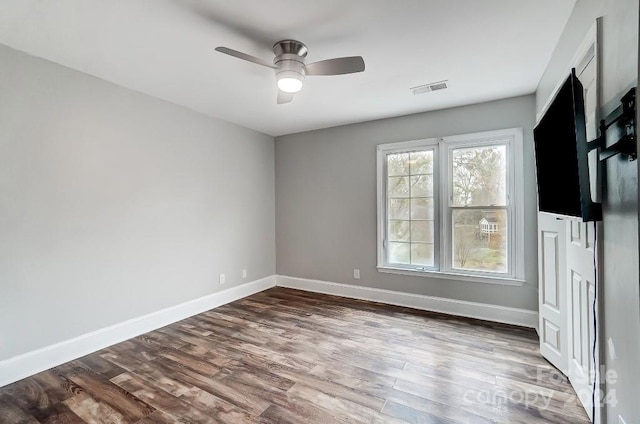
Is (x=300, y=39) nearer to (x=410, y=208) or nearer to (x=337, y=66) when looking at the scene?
(x=337, y=66)

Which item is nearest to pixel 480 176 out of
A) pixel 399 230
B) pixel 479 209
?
pixel 479 209

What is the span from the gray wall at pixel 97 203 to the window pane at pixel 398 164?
2.30 m

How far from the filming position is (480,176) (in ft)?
11.3

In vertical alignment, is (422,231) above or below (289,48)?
below

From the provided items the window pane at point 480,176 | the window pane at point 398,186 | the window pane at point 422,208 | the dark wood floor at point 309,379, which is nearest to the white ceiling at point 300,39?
the window pane at point 480,176

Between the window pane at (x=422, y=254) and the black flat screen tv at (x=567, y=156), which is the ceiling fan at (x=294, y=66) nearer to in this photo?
the black flat screen tv at (x=567, y=156)

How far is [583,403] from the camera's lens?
1.83 metres

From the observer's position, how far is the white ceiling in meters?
1.83

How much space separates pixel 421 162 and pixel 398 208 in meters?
0.69

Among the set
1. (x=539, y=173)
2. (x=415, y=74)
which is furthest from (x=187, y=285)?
(x=539, y=173)

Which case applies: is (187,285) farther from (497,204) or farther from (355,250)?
(497,204)

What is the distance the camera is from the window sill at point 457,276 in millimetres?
3239

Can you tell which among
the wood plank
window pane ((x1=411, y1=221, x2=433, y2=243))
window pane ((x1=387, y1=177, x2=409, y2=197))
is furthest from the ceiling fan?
the wood plank

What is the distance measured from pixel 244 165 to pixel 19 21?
2653mm
